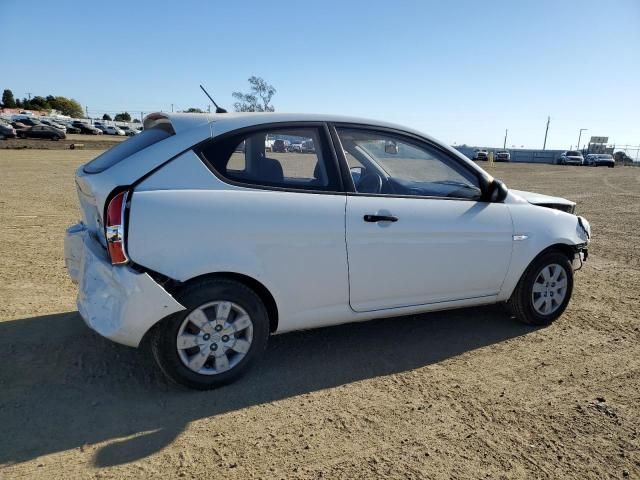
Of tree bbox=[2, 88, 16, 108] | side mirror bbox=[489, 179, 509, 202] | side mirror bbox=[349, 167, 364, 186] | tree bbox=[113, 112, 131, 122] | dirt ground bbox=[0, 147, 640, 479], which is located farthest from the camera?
tree bbox=[113, 112, 131, 122]

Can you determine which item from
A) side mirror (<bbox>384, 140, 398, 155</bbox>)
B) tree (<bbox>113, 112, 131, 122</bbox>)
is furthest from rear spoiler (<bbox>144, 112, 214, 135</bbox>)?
tree (<bbox>113, 112, 131, 122</bbox>)

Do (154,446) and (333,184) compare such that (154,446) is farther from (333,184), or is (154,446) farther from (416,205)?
(416,205)

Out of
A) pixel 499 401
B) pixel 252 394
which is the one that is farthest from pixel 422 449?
pixel 252 394

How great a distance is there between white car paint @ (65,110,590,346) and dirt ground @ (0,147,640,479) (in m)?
0.43

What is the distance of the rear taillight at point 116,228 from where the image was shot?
269 cm

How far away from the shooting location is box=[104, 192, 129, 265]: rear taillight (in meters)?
2.69

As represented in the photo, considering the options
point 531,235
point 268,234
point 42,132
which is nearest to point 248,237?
point 268,234

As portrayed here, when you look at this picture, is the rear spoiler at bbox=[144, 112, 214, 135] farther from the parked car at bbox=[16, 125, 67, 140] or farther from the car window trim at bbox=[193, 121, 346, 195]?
the parked car at bbox=[16, 125, 67, 140]

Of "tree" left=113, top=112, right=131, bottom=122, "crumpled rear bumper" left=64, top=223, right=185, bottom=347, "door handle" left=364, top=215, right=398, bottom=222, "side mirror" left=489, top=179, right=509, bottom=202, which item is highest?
"tree" left=113, top=112, right=131, bottom=122

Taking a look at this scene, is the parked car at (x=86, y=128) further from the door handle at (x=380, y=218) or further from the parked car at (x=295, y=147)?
the door handle at (x=380, y=218)

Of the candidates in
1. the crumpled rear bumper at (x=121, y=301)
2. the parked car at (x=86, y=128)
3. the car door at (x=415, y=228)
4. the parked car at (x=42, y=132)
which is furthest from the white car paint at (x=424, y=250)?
the parked car at (x=86, y=128)

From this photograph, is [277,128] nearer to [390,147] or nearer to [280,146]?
[280,146]

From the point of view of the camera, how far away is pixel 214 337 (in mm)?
2994

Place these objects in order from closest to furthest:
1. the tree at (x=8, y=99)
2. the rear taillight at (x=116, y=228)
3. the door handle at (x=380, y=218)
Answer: the rear taillight at (x=116, y=228)
the door handle at (x=380, y=218)
the tree at (x=8, y=99)
